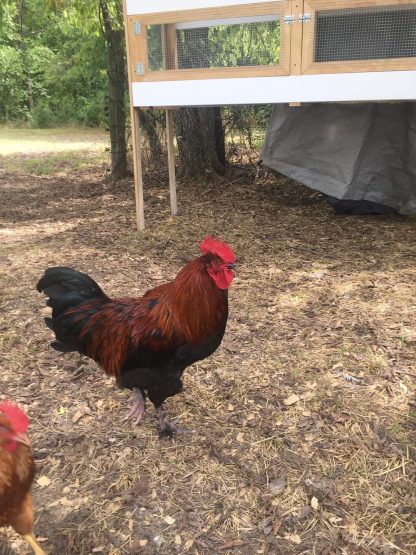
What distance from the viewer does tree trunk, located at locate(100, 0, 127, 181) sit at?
8148 millimetres

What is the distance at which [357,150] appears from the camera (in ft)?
20.4

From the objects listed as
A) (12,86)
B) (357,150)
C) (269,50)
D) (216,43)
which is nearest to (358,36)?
(269,50)

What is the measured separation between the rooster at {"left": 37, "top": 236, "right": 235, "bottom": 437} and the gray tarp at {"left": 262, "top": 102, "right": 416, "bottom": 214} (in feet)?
14.4

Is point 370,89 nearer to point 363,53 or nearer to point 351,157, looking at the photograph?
point 363,53

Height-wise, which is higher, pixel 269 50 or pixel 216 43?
pixel 216 43

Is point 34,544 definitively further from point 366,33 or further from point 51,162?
point 51,162

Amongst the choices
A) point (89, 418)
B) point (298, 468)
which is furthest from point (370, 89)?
point (89, 418)

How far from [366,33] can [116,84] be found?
5.25 m

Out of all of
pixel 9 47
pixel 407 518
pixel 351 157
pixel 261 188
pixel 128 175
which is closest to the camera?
pixel 407 518

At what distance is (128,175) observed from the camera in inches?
360

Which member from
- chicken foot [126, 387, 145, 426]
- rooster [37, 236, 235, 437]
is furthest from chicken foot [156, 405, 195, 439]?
chicken foot [126, 387, 145, 426]

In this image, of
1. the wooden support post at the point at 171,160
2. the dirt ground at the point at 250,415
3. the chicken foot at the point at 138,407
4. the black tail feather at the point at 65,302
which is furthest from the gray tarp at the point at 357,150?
the black tail feather at the point at 65,302

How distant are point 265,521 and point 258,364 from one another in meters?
1.27

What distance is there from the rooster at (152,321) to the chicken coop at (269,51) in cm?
269
